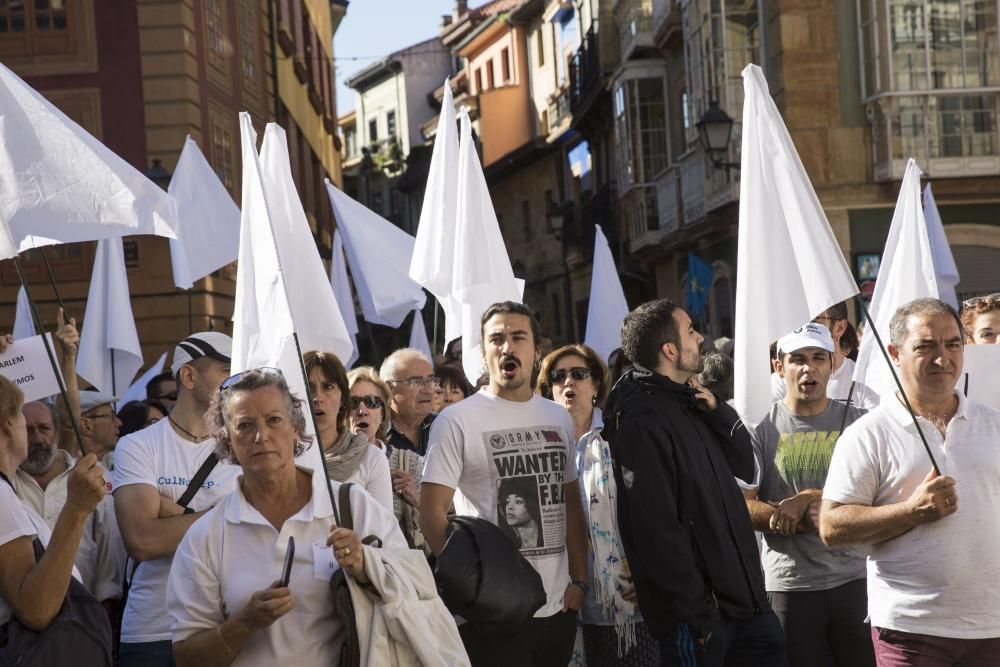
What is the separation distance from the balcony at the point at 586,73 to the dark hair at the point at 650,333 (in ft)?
102

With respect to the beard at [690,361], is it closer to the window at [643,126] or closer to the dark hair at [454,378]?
the dark hair at [454,378]

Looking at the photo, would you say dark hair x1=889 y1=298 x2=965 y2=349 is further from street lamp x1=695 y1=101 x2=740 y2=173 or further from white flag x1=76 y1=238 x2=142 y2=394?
street lamp x1=695 y1=101 x2=740 y2=173

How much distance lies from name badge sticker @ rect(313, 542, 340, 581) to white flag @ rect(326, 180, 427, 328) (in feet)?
22.4

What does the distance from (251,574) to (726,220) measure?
69.0 feet

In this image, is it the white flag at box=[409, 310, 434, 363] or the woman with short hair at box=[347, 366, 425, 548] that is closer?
the woman with short hair at box=[347, 366, 425, 548]

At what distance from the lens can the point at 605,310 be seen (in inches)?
513

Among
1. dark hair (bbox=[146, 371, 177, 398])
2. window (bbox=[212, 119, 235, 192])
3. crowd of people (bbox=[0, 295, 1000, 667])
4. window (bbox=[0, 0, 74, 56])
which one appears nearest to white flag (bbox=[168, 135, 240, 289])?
dark hair (bbox=[146, 371, 177, 398])

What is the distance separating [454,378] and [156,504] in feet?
14.4

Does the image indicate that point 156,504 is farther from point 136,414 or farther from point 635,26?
point 635,26

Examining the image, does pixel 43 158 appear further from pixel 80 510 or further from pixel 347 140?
pixel 347 140

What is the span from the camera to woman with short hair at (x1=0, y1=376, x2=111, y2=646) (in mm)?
4250

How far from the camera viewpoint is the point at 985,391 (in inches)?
260

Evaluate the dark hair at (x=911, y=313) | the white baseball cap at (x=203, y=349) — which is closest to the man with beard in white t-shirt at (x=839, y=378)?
the dark hair at (x=911, y=313)

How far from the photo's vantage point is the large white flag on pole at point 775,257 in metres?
5.97
